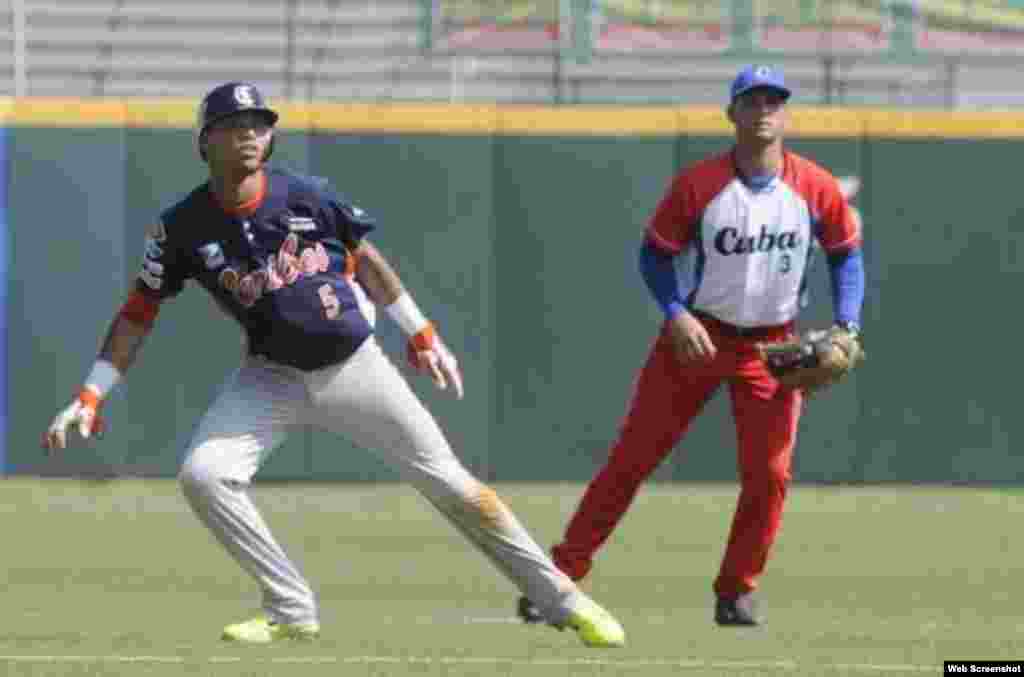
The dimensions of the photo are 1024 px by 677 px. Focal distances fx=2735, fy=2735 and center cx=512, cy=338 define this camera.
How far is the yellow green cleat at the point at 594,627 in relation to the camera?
29.6 ft

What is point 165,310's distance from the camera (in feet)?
55.8

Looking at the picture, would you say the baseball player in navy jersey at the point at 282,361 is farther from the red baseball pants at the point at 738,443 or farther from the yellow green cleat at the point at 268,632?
the red baseball pants at the point at 738,443

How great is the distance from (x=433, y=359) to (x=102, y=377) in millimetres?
1108


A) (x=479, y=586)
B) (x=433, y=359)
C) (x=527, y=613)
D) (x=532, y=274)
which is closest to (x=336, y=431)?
(x=433, y=359)

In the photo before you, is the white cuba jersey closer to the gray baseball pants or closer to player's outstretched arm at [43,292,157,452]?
the gray baseball pants

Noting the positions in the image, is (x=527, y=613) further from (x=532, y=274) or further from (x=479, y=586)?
(x=532, y=274)

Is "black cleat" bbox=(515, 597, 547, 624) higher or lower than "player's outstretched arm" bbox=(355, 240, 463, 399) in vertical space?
lower

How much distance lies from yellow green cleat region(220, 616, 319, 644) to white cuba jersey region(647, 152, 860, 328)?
2.25 meters

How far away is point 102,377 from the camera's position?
9.11 meters

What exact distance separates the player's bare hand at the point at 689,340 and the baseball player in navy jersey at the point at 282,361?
1515 mm

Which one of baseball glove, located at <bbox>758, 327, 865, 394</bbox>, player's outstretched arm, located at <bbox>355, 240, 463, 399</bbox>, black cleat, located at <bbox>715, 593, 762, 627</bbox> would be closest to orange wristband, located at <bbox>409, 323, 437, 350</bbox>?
player's outstretched arm, located at <bbox>355, 240, 463, 399</bbox>

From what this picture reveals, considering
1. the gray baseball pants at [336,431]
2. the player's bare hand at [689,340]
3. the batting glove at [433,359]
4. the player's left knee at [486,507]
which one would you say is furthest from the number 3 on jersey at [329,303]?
the player's bare hand at [689,340]

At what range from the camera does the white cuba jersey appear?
1052 cm

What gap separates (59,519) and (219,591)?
3204 mm
